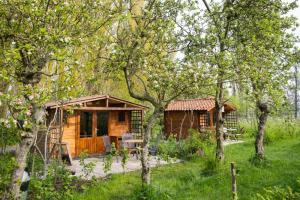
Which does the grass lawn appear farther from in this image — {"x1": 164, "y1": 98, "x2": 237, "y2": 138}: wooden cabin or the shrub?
{"x1": 164, "y1": 98, "x2": 237, "y2": 138}: wooden cabin

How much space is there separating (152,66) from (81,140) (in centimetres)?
826

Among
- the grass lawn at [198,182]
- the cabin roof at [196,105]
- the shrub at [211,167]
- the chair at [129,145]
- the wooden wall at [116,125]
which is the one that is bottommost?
the grass lawn at [198,182]

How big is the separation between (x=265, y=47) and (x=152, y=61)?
402 centimetres

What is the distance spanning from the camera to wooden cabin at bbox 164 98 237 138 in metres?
19.6

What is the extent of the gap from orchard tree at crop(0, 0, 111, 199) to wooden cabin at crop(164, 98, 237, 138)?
14327 millimetres

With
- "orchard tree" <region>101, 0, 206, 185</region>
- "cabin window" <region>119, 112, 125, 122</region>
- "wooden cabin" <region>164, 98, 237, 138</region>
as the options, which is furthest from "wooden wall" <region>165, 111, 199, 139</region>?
"orchard tree" <region>101, 0, 206, 185</region>

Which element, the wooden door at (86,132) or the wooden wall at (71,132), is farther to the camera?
Answer: the wooden door at (86,132)

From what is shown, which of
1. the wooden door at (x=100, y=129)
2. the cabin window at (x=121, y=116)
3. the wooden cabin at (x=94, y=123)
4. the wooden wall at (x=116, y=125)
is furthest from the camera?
the cabin window at (x=121, y=116)

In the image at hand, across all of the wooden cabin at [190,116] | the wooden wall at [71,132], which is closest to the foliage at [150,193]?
the wooden wall at [71,132]

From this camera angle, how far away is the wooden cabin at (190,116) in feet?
64.2

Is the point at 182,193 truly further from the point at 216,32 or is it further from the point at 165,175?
the point at 216,32

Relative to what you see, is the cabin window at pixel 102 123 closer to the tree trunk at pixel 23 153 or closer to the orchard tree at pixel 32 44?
the orchard tree at pixel 32 44

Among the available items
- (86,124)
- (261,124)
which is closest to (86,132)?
(86,124)

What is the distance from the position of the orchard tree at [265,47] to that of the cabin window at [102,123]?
8046 millimetres
